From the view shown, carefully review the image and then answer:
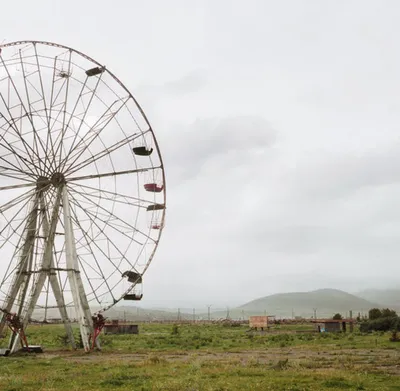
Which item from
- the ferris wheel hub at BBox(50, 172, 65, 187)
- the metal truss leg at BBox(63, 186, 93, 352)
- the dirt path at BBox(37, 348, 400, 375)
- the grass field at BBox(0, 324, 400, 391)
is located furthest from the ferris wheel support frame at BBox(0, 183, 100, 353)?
the grass field at BBox(0, 324, 400, 391)

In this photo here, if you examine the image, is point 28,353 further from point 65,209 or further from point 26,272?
point 65,209

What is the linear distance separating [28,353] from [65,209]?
10.2 meters

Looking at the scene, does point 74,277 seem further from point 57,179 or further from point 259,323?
point 259,323

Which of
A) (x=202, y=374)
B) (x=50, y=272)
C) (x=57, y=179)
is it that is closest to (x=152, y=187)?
(x=57, y=179)

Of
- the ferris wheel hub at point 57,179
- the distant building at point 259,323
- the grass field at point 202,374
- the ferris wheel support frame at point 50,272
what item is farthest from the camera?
the distant building at point 259,323

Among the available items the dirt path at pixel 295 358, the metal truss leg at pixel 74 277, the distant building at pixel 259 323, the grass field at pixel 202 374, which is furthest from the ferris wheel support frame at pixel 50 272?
the distant building at pixel 259 323

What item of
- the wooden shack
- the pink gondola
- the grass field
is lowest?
the grass field

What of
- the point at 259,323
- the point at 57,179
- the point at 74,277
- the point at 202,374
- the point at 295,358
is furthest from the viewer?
the point at 259,323

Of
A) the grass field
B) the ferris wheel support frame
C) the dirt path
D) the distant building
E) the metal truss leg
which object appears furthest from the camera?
the distant building

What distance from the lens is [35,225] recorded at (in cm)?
4072

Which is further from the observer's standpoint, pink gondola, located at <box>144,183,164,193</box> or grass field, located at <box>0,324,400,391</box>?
pink gondola, located at <box>144,183,164,193</box>

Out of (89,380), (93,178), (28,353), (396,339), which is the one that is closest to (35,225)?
(93,178)

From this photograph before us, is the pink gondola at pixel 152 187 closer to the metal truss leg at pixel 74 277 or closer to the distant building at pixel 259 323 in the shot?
the metal truss leg at pixel 74 277

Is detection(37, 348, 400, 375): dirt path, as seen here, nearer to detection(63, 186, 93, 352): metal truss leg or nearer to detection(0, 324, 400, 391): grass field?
detection(0, 324, 400, 391): grass field
